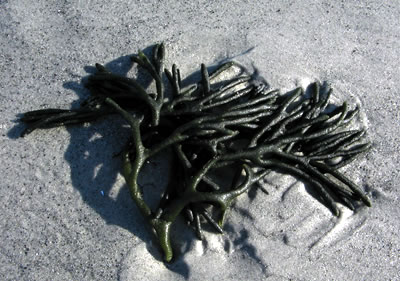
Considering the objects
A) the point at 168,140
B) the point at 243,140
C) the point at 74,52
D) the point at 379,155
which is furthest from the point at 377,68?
the point at 74,52

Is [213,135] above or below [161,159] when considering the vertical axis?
above

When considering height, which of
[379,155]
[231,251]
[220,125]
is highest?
[220,125]

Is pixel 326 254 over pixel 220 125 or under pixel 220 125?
under

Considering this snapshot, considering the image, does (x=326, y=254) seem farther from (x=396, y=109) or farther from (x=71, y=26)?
(x=71, y=26)
